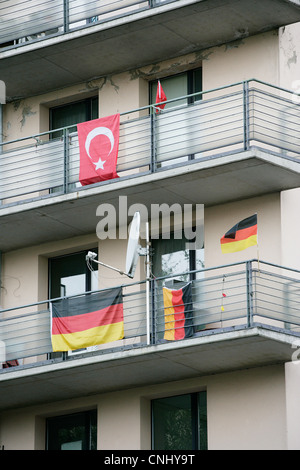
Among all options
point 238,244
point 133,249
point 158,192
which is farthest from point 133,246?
point 238,244

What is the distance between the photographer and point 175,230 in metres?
31.5

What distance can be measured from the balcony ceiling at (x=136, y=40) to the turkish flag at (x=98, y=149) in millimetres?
1819

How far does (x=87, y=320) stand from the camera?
3030 centimetres

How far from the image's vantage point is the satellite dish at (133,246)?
29.4 m

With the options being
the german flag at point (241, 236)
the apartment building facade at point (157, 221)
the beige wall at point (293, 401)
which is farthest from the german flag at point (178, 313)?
the beige wall at point (293, 401)

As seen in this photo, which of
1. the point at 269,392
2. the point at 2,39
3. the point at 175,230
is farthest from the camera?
the point at 2,39

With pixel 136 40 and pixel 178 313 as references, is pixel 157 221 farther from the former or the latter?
pixel 136 40

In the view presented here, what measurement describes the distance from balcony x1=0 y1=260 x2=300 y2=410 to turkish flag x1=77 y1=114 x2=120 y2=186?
7.55 ft

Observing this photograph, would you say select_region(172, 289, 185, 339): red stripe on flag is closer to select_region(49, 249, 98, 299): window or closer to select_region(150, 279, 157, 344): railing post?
select_region(150, 279, 157, 344): railing post

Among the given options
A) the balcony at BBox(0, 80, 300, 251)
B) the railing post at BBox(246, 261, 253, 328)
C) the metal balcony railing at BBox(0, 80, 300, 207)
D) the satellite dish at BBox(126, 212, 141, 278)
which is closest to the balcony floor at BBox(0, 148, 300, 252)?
the balcony at BBox(0, 80, 300, 251)

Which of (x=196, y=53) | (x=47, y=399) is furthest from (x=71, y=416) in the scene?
(x=196, y=53)

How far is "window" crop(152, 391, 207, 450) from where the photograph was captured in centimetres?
3025

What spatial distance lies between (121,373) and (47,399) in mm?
2216

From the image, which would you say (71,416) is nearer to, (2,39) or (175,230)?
(175,230)
